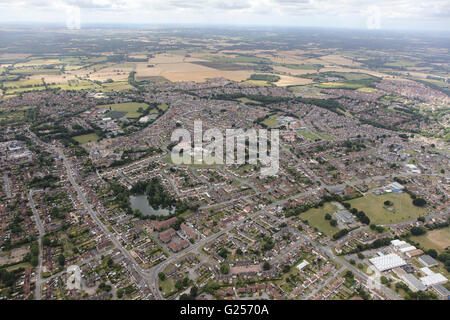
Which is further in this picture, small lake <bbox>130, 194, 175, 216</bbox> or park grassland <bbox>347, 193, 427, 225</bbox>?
small lake <bbox>130, 194, 175, 216</bbox>

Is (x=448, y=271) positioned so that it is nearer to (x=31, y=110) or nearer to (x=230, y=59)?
(x=31, y=110)

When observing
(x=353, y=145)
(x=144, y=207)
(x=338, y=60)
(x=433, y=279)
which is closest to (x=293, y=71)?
(x=338, y=60)

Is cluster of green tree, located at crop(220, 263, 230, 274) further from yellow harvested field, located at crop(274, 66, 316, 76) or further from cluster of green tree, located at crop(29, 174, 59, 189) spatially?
yellow harvested field, located at crop(274, 66, 316, 76)

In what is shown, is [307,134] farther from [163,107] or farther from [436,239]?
[163,107]

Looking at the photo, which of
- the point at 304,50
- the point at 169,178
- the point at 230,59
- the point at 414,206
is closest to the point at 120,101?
the point at 169,178

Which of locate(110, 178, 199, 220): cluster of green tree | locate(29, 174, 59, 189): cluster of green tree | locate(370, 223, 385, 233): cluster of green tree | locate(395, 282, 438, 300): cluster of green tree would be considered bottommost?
locate(395, 282, 438, 300): cluster of green tree

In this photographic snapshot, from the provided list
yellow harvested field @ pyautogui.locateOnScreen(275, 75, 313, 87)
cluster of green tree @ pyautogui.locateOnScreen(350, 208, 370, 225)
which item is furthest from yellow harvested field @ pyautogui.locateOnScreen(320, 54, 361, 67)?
cluster of green tree @ pyautogui.locateOnScreen(350, 208, 370, 225)
